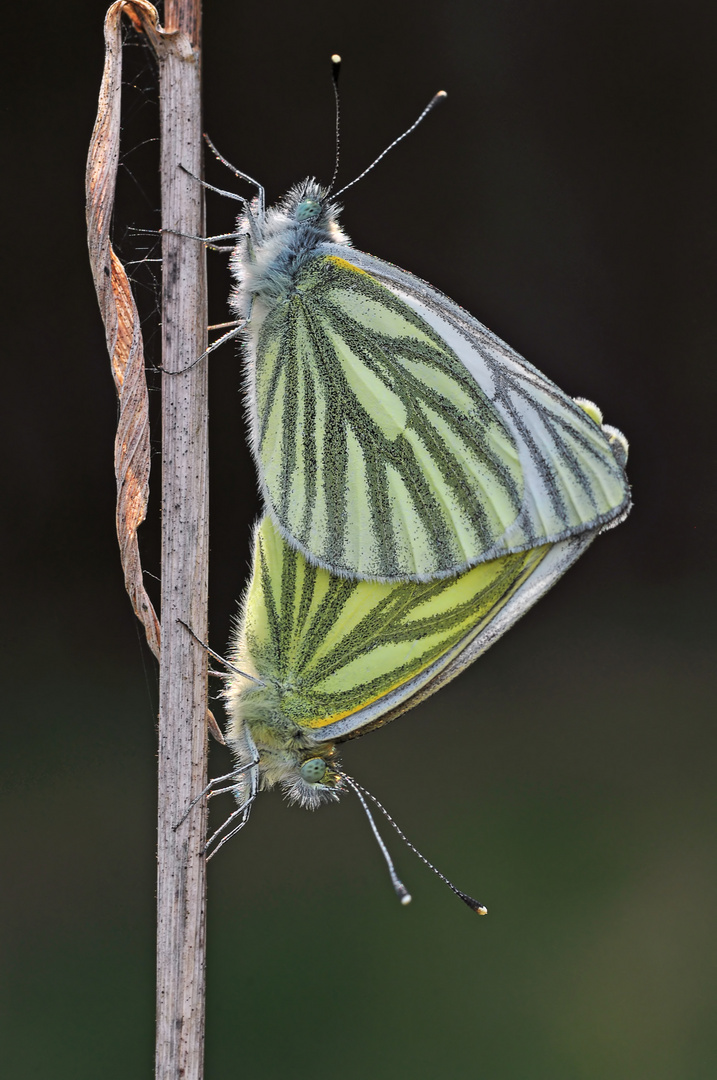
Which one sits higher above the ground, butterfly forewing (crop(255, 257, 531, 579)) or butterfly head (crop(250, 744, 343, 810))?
butterfly forewing (crop(255, 257, 531, 579))

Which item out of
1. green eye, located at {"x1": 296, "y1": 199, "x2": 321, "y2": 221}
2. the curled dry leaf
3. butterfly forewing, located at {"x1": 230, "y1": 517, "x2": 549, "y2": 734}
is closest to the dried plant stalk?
the curled dry leaf

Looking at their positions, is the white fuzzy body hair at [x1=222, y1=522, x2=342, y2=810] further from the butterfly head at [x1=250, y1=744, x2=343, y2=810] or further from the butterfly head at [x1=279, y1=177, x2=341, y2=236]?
the butterfly head at [x1=279, y1=177, x2=341, y2=236]

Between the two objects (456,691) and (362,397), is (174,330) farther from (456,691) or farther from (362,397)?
(456,691)

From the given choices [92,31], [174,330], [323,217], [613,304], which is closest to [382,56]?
[92,31]

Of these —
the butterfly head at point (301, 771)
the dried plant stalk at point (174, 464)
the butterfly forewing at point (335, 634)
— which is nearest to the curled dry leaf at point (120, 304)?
the dried plant stalk at point (174, 464)

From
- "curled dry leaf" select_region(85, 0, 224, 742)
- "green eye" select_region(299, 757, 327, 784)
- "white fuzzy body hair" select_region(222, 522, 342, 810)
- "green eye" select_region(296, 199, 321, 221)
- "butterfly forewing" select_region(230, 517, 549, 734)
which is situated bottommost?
"green eye" select_region(299, 757, 327, 784)

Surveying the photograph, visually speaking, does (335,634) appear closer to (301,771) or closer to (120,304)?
(301,771)

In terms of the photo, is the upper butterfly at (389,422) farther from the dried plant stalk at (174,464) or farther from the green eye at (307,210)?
the dried plant stalk at (174,464)
